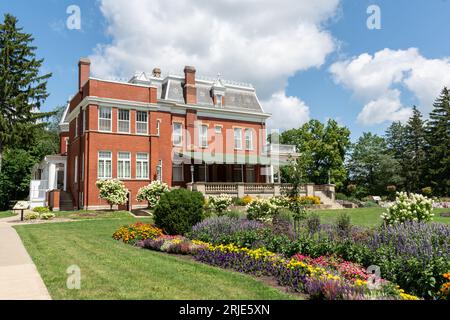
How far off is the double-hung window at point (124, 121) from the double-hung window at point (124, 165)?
1786 millimetres

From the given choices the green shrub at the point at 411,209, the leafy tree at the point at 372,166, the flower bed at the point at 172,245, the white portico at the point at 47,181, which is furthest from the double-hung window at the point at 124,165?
the leafy tree at the point at 372,166

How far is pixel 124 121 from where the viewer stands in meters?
28.3

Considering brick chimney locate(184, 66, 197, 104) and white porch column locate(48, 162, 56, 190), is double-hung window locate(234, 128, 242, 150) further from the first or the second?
white porch column locate(48, 162, 56, 190)

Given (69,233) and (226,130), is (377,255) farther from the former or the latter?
(226,130)

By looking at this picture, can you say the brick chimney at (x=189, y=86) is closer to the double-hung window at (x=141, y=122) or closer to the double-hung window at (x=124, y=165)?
the double-hung window at (x=141, y=122)

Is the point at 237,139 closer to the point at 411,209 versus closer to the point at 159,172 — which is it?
the point at 159,172

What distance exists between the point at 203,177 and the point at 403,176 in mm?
30397

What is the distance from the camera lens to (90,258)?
9352 mm

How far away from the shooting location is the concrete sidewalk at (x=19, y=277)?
6.08 meters

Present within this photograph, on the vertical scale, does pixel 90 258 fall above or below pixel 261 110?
below

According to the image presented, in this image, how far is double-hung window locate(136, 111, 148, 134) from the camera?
28828 millimetres

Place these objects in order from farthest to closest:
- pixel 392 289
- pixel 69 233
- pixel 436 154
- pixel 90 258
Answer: pixel 436 154 → pixel 69 233 → pixel 90 258 → pixel 392 289

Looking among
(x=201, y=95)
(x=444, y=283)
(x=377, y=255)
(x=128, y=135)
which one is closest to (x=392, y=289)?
(x=444, y=283)

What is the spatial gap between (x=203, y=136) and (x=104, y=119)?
9.33m
